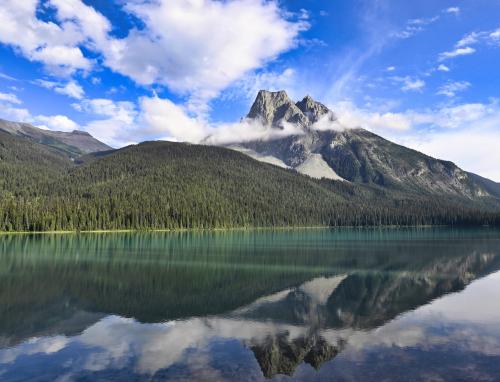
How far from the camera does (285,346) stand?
26.9 metres

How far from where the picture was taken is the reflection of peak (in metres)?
23.2

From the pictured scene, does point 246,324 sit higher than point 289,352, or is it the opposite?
point 246,324

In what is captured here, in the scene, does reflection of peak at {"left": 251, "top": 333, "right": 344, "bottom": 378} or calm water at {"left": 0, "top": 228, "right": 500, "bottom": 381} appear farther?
reflection of peak at {"left": 251, "top": 333, "right": 344, "bottom": 378}

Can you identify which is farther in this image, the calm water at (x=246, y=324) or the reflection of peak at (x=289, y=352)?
the reflection of peak at (x=289, y=352)

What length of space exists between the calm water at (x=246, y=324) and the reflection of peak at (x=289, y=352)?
6cm

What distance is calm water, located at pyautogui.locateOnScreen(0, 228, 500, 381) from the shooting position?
2288 centimetres

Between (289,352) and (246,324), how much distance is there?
7072 mm

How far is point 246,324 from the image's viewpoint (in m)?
32.3

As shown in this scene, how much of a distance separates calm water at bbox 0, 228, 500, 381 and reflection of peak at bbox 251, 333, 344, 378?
0.21 feet

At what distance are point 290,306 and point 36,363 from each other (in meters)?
21.2

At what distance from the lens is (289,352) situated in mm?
25703

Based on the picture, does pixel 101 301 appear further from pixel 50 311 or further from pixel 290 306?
pixel 290 306

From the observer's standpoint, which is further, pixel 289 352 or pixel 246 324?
pixel 246 324

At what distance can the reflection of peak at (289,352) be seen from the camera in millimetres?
23188
